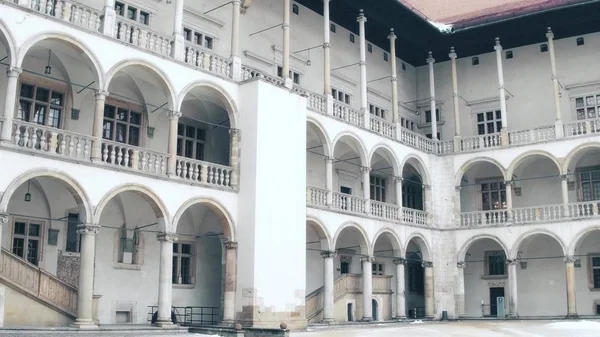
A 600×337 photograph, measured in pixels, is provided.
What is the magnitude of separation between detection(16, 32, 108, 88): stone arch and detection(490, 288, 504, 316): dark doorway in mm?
19516

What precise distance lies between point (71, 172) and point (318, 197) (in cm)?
913

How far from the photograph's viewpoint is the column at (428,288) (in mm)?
27844

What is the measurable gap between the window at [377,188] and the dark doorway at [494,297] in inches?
236

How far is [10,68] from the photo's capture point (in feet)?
49.6

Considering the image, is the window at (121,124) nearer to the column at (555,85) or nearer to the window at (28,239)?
the window at (28,239)

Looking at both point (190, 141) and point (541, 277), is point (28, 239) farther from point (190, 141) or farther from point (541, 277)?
point (541, 277)

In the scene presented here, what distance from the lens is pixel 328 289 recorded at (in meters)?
22.6

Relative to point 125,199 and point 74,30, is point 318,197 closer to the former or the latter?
point 125,199

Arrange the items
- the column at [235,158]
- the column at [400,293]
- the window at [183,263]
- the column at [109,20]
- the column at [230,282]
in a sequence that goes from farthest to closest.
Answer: the column at [400,293] → the window at [183,263] → the column at [235,158] → the column at [230,282] → the column at [109,20]

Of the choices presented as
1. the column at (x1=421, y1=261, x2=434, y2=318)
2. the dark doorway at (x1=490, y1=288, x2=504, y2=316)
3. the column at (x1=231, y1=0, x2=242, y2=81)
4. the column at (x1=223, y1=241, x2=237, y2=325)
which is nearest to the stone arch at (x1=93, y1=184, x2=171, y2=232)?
the column at (x1=223, y1=241, x2=237, y2=325)

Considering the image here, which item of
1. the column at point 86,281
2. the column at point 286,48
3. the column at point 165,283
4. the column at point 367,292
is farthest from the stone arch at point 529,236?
the column at point 86,281

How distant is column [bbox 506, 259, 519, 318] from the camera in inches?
1059

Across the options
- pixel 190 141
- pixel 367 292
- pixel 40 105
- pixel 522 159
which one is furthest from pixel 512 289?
pixel 40 105

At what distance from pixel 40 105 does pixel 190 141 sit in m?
5.13
